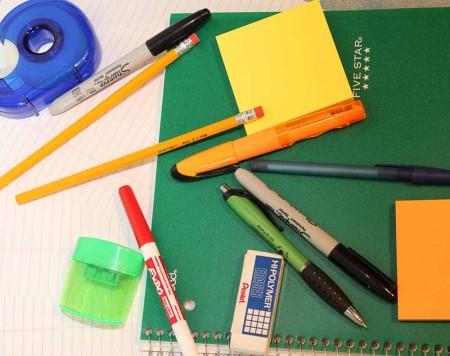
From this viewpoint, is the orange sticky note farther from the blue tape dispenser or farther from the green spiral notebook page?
the blue tape dispenser

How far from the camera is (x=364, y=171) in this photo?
788 millimetres

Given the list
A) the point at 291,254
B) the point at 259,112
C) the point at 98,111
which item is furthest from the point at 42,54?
the point at 291,254

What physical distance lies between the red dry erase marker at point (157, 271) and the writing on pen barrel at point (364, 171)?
177mm

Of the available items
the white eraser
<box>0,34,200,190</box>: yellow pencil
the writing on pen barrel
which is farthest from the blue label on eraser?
<box>0,34,200,190</box>: yellow pencil

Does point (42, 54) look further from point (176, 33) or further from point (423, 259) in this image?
point (423, 259)

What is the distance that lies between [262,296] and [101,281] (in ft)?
0.73

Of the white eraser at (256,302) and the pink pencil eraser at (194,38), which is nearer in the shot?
the white eraser at (256,302)

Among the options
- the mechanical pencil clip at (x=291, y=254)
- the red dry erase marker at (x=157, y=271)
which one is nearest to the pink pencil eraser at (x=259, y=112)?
the mechanical pencil clip at (x=291, y=254)

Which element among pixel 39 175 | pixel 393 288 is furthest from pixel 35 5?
pixel 393 288

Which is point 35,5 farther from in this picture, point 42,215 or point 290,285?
point 290,285

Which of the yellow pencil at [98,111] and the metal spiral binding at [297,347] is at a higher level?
the yellow pencil at [98,111]

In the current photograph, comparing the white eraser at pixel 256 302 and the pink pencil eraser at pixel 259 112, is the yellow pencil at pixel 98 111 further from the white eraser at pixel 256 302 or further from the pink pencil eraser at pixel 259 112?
the white eraser at pixel 256 302

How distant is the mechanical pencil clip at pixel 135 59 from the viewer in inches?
34.4

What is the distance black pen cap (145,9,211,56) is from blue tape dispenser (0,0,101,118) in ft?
0.31
